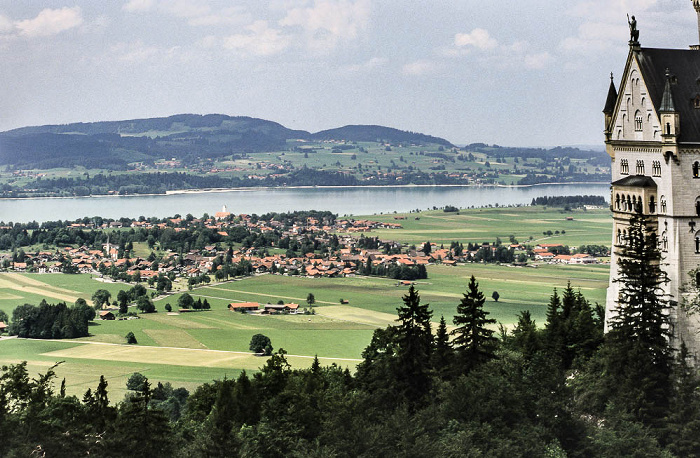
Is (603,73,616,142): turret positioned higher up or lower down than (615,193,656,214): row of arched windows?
higher up

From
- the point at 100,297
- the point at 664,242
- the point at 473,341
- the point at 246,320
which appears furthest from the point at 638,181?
the point at 100,297

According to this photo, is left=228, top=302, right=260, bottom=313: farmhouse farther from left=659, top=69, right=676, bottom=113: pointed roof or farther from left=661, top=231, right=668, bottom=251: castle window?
left=659, top=69, right=676, bottom=113: pointed roof

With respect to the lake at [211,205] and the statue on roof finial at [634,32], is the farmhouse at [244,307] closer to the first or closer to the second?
the statue on roof finial at [634,32]

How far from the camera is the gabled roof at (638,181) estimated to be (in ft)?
80.7

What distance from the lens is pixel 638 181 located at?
24.8 m

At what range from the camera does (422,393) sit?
25.0 metres

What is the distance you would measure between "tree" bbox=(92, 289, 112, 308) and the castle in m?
54.5

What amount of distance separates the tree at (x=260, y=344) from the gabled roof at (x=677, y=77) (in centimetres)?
3385

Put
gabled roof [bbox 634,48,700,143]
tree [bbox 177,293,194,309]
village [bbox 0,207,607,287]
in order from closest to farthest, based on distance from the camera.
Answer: gabled roof [bbox 634,48,700,143] → tree [bbox 177,293,194,309] → village [bbox 0,207,607,287]

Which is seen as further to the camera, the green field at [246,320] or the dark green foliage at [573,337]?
the green field at [246,320]

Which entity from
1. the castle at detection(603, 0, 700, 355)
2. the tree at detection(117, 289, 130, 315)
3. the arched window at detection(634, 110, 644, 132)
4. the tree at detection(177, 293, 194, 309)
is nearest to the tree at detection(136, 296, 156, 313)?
the tree at detection(117, 289, 130, 315)

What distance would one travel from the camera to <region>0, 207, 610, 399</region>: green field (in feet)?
170

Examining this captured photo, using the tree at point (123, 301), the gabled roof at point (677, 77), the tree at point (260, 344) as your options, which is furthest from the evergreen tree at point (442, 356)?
the tree at point (123, 301)

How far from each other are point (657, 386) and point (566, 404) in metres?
2.02
